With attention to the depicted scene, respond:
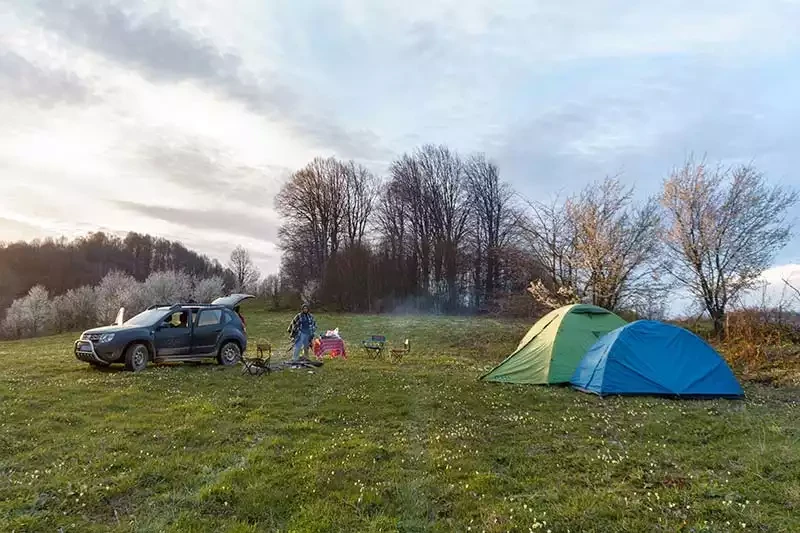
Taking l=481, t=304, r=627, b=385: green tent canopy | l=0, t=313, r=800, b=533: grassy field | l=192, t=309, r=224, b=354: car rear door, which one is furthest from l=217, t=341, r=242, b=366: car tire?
l=481, t=304, r=627, b=385: green tent canopy

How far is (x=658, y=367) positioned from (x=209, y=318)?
13.0 metres

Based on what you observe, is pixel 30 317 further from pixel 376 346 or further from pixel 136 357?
pixel 376 346

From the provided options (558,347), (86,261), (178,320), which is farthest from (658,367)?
(86,261)

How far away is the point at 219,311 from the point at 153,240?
306ft

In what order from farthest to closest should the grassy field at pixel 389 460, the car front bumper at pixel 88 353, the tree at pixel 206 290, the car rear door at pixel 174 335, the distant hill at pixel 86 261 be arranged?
1. the distant hill at pixel 86 261
2. the tree at pixel 206 290
3. the car rear door at pixel 174 335
4. the car front bumper at pixel 88 353
5. the grassy field at pixel 389 460

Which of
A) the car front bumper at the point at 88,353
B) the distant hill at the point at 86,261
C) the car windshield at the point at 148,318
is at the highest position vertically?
the distant hill at the point at 86,261

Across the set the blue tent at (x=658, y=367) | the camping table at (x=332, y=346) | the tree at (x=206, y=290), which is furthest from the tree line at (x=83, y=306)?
the blue tent at (x=658, y=367)

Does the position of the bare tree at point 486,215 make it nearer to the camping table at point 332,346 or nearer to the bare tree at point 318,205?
the bare tree at point 318,205

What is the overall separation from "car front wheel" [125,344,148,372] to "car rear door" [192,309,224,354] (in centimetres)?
151

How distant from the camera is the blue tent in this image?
1084 centimetres

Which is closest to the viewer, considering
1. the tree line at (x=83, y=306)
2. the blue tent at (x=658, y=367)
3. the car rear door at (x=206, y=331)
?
the blue tent at (x=658, y=367)

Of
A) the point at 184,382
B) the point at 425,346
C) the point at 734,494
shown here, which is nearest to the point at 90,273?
the point at 425,346

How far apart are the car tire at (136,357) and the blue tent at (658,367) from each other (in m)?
11.9

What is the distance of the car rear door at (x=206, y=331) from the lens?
1568cm
